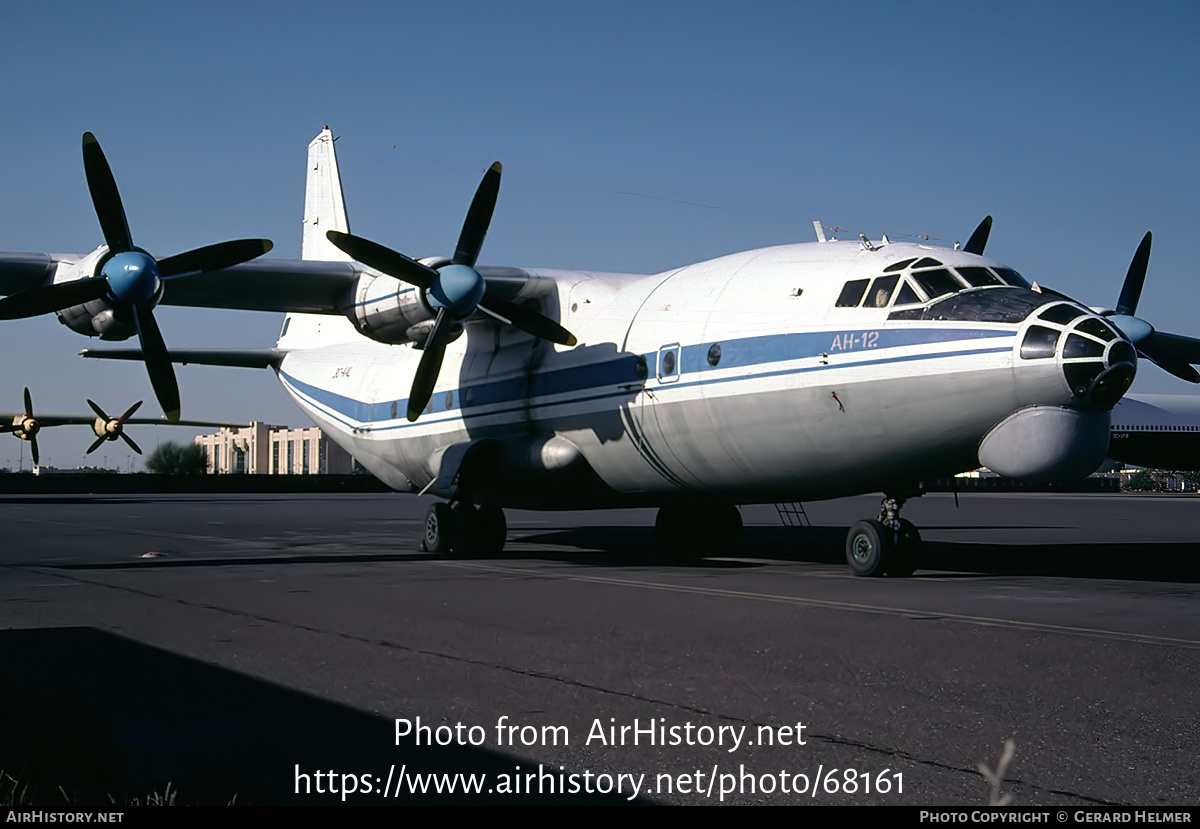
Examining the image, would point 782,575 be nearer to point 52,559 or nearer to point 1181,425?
point 52,559

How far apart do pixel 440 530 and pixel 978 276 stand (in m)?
10.6

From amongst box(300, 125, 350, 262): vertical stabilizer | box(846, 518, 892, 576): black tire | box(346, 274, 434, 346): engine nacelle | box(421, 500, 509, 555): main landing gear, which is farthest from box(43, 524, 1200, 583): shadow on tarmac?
box(300, 125, 350, 262): vertical stabilizer

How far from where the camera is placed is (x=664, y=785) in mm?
5113

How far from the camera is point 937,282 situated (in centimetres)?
1458

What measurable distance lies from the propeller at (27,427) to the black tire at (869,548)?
53543 millimetres

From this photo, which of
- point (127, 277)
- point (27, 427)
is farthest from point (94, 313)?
point (27, 427)

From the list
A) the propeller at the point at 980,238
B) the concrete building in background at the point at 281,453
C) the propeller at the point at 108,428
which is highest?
the propeller at the point at 980,238

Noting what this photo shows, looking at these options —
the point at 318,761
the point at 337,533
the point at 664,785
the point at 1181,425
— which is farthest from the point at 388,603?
the point at 1181,425

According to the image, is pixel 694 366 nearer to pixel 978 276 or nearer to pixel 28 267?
pixel 978 276

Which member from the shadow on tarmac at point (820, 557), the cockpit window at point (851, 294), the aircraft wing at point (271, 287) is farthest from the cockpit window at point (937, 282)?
the aircraft wing at point (271, 287)

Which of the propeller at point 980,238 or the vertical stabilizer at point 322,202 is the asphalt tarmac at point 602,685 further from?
the vertical stabilizer at point 322,202

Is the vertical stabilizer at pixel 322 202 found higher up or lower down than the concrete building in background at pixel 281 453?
higher up

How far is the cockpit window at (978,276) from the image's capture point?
47.5 feet

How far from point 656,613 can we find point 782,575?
4789mm
